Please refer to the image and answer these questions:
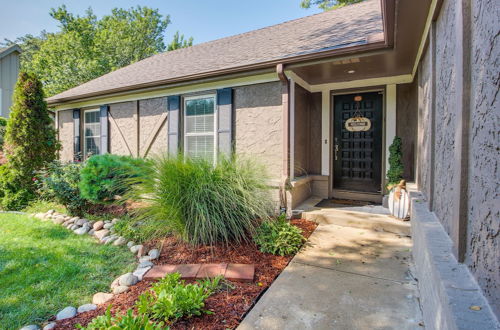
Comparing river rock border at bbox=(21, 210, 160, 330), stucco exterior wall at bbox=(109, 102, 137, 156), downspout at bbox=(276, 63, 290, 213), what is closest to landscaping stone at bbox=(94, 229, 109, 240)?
river rock border at bbox=(21, 210, 160, 330)

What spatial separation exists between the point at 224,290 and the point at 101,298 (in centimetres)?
101

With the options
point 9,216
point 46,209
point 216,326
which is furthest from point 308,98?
point 9,216

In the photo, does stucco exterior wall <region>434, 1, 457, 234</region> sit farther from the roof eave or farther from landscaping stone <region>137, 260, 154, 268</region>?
landscaping stone <region>137, 260, 154, 268</region>

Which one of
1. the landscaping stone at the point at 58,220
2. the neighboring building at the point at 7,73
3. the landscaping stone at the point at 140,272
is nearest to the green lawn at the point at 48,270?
the landscaping stone at the point at 140,272

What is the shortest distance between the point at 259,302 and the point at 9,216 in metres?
5.09

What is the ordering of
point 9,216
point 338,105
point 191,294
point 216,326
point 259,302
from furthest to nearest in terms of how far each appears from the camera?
point 338,105
point 9,216
point 259,302
point 191,294
point 216,326

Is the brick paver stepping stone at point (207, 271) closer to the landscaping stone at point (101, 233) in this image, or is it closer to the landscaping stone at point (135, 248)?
the landscaping stone at point (135, 248)

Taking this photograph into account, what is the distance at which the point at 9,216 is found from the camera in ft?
15.4

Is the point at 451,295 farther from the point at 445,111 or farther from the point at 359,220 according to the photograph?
the point at 359,220

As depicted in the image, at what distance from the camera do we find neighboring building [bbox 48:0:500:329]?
1255mm

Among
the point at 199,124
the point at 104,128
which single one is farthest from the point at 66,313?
the point at 104,128

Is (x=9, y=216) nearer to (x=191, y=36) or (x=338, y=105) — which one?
(x=338, y=105)

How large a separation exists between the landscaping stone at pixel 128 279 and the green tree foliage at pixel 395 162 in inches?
159

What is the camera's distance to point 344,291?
89.0 inches
